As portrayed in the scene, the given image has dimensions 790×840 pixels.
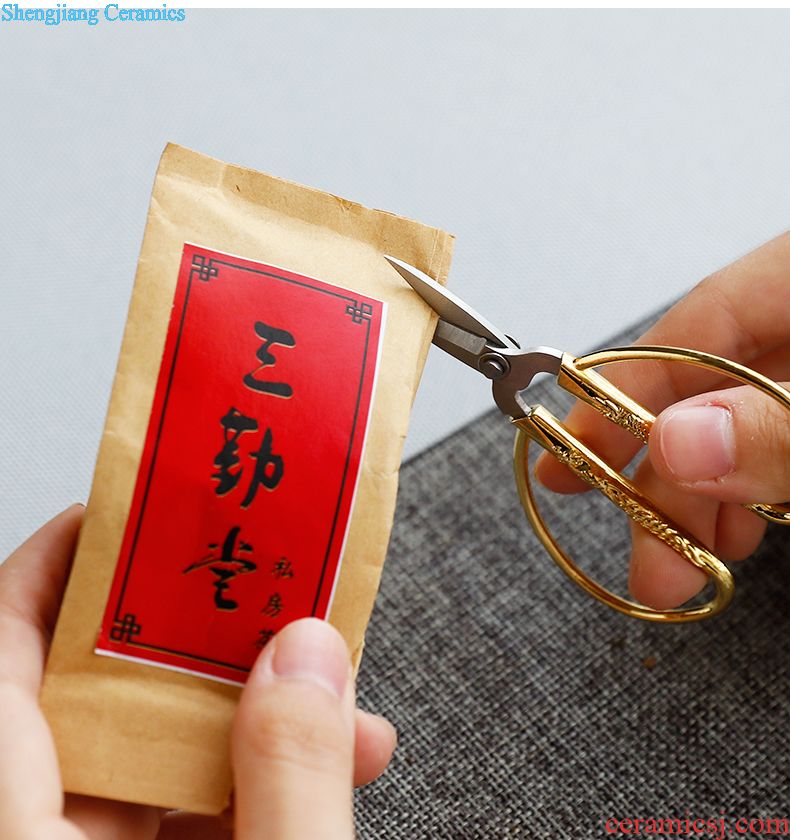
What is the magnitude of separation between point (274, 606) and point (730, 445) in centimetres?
21

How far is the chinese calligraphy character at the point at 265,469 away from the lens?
0.33 m

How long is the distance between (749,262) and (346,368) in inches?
11.5

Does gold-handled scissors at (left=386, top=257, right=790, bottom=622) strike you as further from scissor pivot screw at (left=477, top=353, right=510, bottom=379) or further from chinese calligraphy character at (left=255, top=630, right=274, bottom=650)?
chinese calligraphy character at (left=255, top=630, right=274, bottom=650)

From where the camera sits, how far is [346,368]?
0.34 meters

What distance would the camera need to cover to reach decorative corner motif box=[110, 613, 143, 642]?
0.33m

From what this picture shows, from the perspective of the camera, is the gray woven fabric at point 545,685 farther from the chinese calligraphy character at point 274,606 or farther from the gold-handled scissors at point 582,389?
the chinese calligraphy character at point 274,606

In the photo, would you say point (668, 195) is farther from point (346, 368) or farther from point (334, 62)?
point (346, 368)

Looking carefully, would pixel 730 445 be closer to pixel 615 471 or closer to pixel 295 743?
pixel 615 471

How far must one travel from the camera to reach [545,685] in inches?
19.1

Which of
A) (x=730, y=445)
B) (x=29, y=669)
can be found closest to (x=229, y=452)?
(x=29, y=669)

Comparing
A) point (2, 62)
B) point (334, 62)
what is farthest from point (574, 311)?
point (2, 62)
